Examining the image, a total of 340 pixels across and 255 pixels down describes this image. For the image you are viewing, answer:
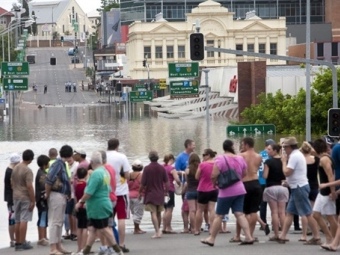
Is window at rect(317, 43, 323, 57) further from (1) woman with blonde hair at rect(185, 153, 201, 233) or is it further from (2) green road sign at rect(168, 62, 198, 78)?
(1) woman with blonde hair at rect(185, 153, 201, 233)

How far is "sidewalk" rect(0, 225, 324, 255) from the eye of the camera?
17.2 m

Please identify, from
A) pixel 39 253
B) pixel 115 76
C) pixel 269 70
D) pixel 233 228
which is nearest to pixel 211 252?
pixel 39 253

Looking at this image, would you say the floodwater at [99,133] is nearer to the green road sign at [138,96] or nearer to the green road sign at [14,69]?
the green road sign at [138,96]

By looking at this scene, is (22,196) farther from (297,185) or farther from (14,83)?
(14,83)

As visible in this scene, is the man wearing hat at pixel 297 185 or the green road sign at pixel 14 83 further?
the green road sign at pixel 14 83

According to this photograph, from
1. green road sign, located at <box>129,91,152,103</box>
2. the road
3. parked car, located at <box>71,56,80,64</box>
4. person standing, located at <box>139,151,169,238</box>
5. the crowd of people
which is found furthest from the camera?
parked car, located at <box>71,56,80,64</box>

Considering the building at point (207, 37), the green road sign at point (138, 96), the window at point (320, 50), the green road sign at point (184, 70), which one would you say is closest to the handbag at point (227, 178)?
the green road sign at point (184, 70)

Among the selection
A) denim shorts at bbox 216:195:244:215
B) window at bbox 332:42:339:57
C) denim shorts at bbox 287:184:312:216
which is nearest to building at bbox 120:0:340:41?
window at bbox 332:42:339:57

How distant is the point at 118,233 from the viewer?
18016 mm

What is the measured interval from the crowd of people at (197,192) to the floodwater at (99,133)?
2458 mm

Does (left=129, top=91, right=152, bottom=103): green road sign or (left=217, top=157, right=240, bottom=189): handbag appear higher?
(left=217, top=157, right=240, bottom=189): handbag

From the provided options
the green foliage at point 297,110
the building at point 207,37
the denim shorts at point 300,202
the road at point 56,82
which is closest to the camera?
the denim shorts at point 300,202

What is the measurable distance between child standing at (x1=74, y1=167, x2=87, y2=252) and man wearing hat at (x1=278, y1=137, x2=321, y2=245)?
2.98 metres

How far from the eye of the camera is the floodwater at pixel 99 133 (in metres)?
47.7
